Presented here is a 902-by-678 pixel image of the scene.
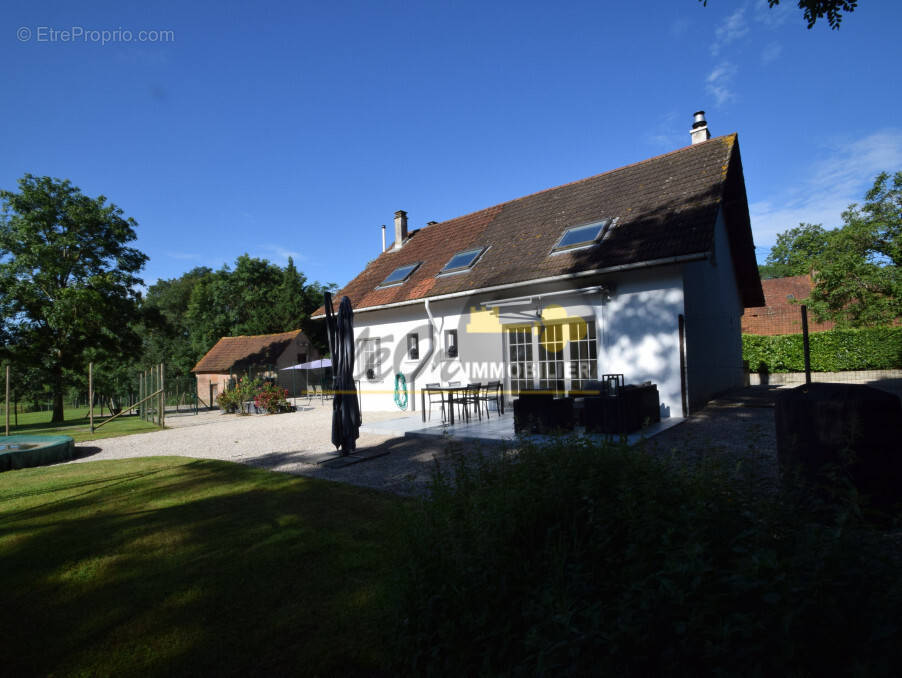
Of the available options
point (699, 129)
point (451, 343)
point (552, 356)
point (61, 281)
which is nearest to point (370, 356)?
point (451, 343)

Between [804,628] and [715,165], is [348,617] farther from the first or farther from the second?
[715,165]

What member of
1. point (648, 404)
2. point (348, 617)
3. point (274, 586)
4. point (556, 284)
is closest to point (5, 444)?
point (274, 586)

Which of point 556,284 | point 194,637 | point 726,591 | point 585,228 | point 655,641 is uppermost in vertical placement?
point 585,228

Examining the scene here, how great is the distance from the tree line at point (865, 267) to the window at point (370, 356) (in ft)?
61.1

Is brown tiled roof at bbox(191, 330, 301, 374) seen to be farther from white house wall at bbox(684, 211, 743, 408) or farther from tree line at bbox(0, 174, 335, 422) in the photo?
white house wall at bbox(684, 211, 743, 408)

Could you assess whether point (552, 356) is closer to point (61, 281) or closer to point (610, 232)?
point (610, 232)

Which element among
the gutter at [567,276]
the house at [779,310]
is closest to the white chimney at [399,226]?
the gutter at [567,276]

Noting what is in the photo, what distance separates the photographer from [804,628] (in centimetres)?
156

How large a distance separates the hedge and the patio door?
14106 millimetres

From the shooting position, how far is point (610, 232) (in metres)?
10.9

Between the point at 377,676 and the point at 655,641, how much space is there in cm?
146

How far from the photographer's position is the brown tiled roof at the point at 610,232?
31.9 feet

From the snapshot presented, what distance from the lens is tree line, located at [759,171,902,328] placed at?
17938mm

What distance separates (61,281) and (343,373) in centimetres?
2279
